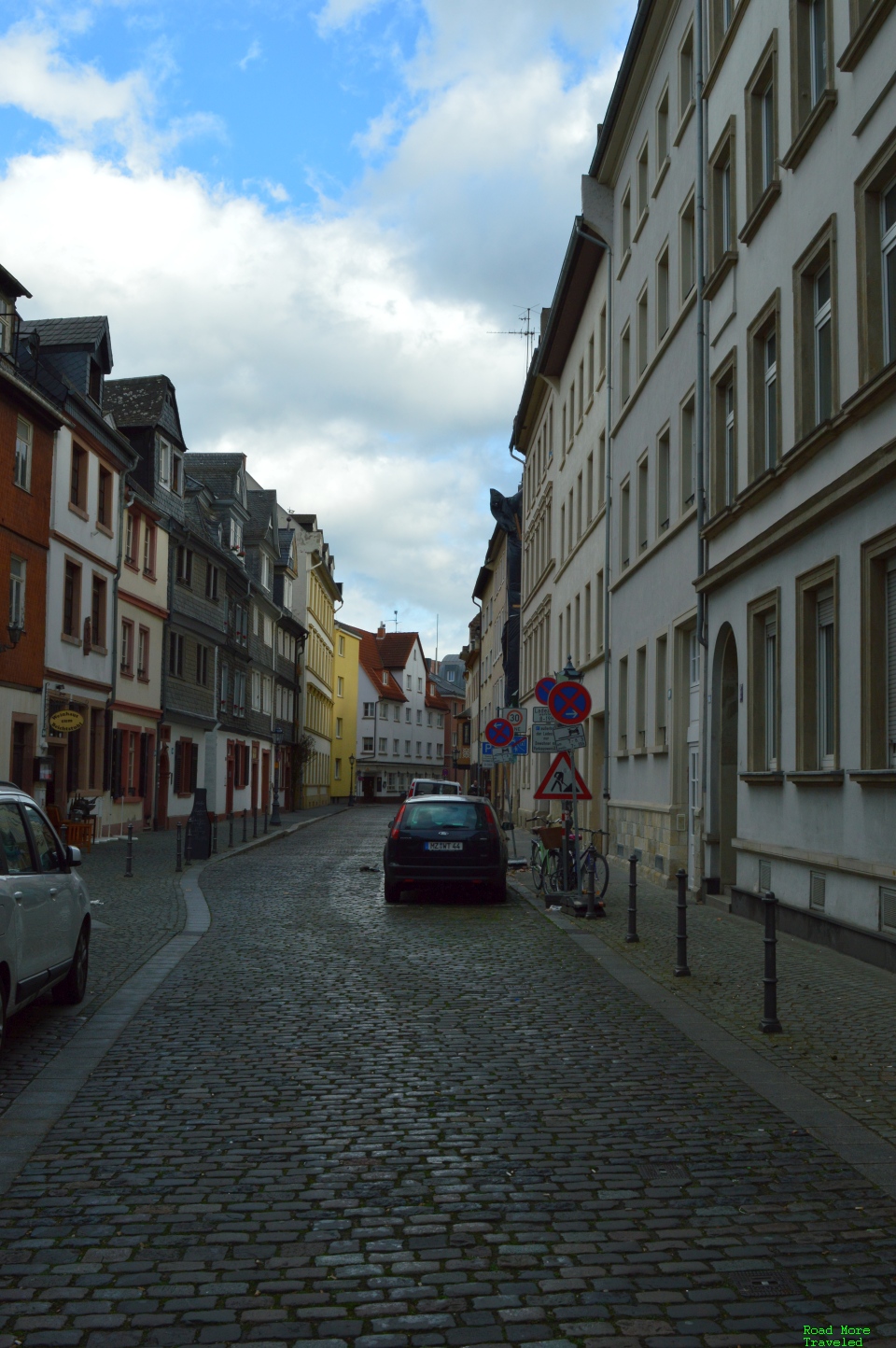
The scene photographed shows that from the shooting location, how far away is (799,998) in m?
10.1

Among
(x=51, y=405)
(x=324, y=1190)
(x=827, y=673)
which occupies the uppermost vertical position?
(x=51, y=405)

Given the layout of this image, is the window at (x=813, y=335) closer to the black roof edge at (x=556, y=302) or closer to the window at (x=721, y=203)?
the window at (x=721, y=203)

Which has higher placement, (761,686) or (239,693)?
(239,693)

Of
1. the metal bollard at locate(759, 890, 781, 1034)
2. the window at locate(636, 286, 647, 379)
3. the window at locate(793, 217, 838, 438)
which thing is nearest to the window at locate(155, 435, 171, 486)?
the window at locate(636, 286, 647, 379)

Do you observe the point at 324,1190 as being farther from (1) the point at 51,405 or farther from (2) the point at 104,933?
(1) the point at 51,405

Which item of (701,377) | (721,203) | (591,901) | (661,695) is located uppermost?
(721,203)

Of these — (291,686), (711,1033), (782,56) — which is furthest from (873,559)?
(291,686)

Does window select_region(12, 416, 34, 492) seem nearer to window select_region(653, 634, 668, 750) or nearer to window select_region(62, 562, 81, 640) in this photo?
window select_region(62, 562, 81, 640)

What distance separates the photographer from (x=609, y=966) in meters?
11.9

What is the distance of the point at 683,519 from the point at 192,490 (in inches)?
1094

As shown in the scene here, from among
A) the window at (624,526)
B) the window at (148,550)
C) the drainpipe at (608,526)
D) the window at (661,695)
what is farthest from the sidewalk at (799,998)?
the window at (148,550)

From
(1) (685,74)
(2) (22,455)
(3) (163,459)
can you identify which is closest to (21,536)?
(2) (22,455)

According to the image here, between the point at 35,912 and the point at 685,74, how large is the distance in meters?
19.6

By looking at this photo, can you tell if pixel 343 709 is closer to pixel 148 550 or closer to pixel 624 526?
pixel 148 550
